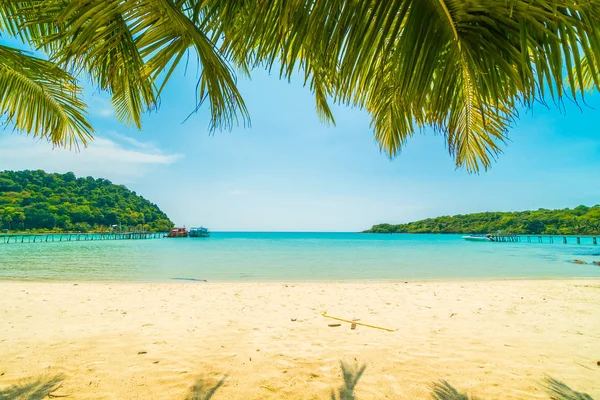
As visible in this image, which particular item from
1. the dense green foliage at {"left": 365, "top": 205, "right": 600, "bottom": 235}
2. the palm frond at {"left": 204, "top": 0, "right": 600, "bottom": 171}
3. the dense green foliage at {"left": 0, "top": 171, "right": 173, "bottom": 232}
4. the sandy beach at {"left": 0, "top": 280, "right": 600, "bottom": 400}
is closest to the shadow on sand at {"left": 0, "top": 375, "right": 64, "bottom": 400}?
the sandy beach at {"left": 0, "top": 280, "right": 600, "bottom": 400}

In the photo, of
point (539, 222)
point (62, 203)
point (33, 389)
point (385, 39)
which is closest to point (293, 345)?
point (33, 389)

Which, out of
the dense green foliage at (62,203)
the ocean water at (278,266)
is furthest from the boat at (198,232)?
the ocean water at (278,266)

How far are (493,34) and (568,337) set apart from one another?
455 cm

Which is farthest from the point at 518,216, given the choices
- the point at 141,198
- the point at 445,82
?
the point at 141,198

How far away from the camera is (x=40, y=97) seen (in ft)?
8.00

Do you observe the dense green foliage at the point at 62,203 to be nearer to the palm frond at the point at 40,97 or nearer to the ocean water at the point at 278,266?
the ocean water at the point at 278,266

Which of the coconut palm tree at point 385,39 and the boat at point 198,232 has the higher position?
the coconut palm tree at point 385,39

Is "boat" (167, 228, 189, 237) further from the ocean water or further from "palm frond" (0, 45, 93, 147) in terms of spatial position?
"palm frond" (0, 45, 93, 147)

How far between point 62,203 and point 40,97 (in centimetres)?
6548

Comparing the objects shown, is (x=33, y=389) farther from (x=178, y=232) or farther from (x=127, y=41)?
(x=178, y=232)

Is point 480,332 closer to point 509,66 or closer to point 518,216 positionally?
point 509,66

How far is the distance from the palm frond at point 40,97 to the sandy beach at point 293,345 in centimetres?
223

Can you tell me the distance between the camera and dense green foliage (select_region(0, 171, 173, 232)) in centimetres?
4478

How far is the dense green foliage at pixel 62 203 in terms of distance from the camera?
44.8 m
